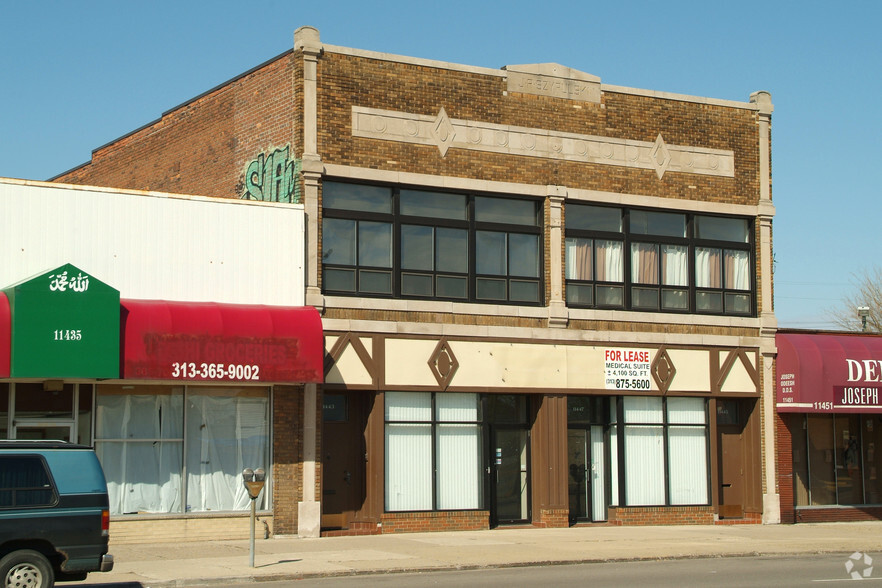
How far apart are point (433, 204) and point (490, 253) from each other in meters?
1.68

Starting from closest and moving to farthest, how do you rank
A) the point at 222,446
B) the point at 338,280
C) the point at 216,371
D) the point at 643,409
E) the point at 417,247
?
the point at 216,371
the point at 222,446
the point at 338,280
the point at 417,247
the point at 643,409

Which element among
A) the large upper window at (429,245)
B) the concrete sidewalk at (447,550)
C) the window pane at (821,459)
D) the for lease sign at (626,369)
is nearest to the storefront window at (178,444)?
the concrete sidewalk at (447,550)

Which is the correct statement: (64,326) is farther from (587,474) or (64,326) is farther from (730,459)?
(730,459)

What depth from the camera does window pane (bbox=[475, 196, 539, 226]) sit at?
80.4 ft

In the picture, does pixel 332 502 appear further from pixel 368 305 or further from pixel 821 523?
pixel 821 523

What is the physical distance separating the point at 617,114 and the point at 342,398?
9202 millimetres

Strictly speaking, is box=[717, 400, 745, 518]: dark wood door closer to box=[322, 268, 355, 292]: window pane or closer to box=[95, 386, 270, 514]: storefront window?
box=[322, 268, 355, 292]: window pane

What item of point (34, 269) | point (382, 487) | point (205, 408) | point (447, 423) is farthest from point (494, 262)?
point (34, 269)

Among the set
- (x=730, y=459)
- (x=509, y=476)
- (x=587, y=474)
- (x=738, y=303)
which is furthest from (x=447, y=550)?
(x=738, y=303)

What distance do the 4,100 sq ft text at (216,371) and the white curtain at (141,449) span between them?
1307 mm

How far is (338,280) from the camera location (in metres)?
22.8

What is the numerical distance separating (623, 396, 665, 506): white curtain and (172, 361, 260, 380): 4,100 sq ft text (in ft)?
30.3

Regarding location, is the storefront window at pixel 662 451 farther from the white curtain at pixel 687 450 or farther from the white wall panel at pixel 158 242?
the white wall panel at pixel 158 242

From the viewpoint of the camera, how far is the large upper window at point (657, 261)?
83.8 ft
